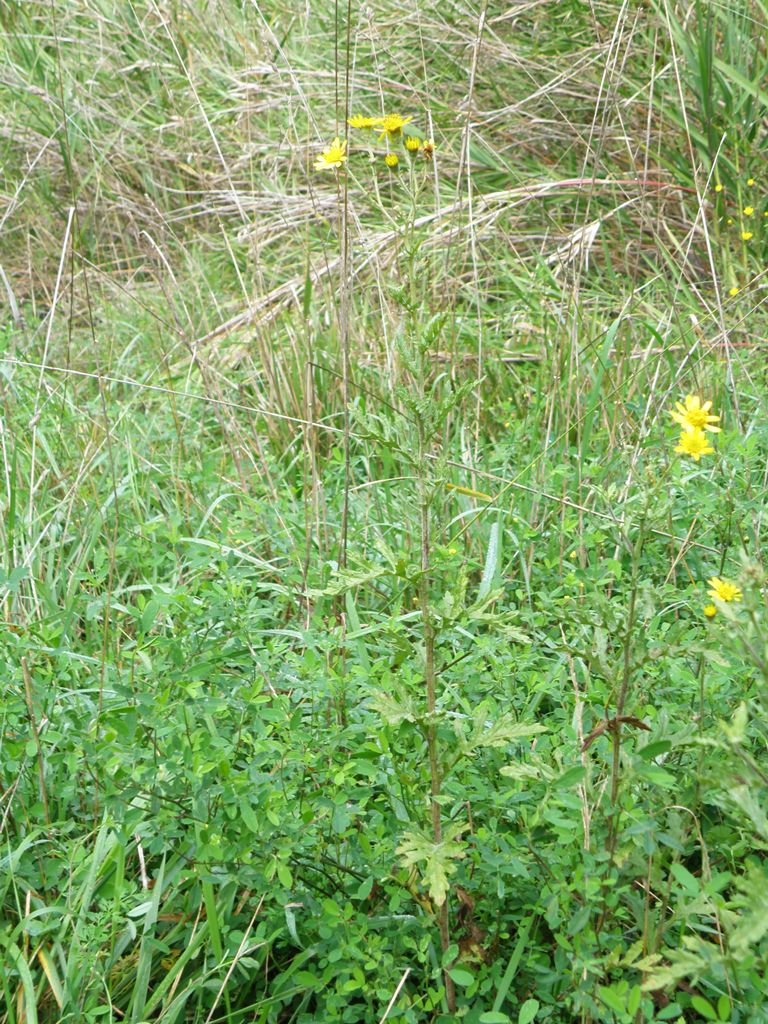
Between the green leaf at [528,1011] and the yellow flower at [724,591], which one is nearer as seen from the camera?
the green leaf at [528,1011]

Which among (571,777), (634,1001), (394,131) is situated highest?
(394,131)

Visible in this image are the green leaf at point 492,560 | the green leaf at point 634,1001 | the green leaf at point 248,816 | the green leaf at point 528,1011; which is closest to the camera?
the green leaf at point 634,1001

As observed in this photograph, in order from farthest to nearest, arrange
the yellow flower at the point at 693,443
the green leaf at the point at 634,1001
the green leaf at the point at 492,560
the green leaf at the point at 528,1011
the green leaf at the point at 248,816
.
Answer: the green leaf at the point at 492,560 < the yellow flower at the point at 693,443 < the green leaf at the point at 248,816 < the green leaf at the point at 528,1011 < the green leaf at the point at 634,1001

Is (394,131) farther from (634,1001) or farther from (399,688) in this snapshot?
(634,1001)

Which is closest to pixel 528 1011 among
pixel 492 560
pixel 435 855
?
pixel 435 855

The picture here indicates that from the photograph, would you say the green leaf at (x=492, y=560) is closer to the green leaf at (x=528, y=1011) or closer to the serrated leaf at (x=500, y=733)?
the serrated leaf at (x=500, y=733)

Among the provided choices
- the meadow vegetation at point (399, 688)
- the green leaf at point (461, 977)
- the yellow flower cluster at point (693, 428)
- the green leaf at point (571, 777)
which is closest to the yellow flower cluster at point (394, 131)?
the meadow vegetation at point (399, 688)

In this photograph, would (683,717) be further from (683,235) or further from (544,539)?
(683,235)

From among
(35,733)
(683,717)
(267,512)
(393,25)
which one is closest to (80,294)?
(393,25)

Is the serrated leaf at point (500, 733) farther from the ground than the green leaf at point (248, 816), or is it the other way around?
the serrated leaf at point (500, 733)

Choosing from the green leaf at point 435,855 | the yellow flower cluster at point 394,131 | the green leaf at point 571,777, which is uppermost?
the yellow flower cluster at point 394,131

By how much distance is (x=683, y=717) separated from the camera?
5.12ft

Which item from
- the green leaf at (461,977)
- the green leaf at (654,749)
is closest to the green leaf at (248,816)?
the green leaf at (461,977)

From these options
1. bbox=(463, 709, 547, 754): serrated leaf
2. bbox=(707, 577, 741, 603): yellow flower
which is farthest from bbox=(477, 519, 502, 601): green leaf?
bbox=(463, 709, 547, 754): serrated leaf
